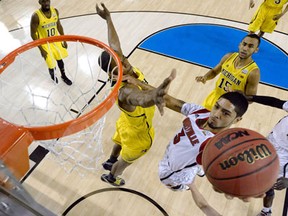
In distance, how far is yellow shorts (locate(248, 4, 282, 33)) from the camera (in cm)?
402

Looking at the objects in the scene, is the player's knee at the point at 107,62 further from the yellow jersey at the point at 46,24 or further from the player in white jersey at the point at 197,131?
the yellow jersey at the point at 46,24

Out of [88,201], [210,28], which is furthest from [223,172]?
[210,28]

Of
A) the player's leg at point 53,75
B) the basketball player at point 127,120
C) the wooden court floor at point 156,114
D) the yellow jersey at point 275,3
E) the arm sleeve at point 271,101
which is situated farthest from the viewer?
the yellow jersey at point 275,3

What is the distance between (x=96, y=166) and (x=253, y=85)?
Answer: 1685 mm

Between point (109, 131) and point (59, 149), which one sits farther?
point (109, 131)

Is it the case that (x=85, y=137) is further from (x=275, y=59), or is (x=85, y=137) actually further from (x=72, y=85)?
(x=275, y=59)

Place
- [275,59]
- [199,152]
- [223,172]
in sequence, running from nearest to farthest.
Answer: [223,172], [199,152], [275,59]

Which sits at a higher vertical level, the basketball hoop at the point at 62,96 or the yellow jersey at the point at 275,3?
the basketball hoop at the point at 62,96

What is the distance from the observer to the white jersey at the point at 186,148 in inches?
74.1

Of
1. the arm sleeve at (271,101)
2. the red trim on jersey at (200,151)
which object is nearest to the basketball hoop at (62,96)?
the red trim on jersey at (200,151)

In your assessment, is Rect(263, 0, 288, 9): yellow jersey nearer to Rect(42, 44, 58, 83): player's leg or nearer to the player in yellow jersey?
the player in yellow jersey

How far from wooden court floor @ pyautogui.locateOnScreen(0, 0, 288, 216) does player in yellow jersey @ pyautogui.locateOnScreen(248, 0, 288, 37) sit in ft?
2.09

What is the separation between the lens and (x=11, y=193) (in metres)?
1.01

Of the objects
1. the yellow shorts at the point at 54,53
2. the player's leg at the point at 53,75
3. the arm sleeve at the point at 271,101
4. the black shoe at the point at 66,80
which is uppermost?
the yellow shorts at the point at 54,53
